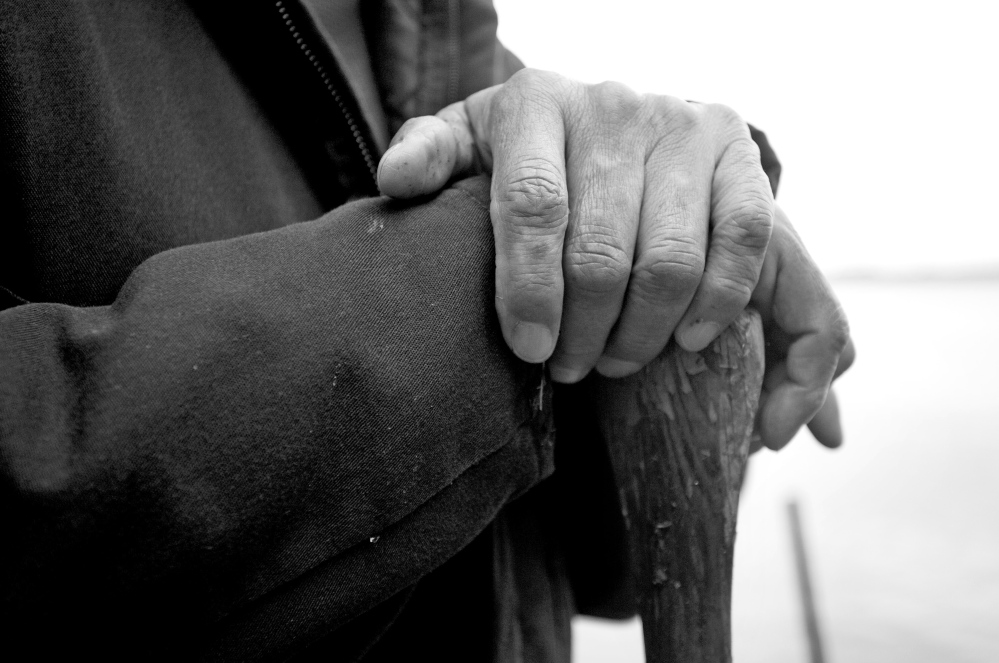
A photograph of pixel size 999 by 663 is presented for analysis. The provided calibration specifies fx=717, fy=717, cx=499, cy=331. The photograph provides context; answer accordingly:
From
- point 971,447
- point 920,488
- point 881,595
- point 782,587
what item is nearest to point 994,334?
point 971,447

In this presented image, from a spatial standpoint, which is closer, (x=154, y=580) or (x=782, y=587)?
(x=154, y=580)

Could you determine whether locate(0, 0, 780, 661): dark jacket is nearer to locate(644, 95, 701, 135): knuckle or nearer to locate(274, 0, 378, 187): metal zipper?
locate(274, 0, 378, 187): metal zipper

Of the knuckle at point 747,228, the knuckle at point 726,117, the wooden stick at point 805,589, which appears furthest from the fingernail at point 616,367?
the wooden stick at point 805,589

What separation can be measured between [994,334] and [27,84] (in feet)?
6.95

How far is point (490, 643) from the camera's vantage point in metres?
0.62

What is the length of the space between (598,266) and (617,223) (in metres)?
A: 0.04

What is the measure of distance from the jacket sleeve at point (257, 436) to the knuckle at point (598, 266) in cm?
7

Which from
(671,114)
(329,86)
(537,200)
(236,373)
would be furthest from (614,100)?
(236,373)

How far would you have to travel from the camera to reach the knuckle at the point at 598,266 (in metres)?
0.51

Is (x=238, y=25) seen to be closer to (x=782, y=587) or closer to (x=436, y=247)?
(x=436, y=247)

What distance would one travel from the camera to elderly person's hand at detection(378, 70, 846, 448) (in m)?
0.52

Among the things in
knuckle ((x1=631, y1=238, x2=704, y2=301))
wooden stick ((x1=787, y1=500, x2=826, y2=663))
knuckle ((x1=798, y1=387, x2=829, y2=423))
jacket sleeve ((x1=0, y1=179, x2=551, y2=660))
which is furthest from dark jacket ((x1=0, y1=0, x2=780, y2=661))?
wooden stick ((x1=787, y1=500, x2=826, y2=663))

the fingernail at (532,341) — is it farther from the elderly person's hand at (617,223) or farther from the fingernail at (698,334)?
the fingernail at (698,334)

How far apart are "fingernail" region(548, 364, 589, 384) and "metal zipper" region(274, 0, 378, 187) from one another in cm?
25
